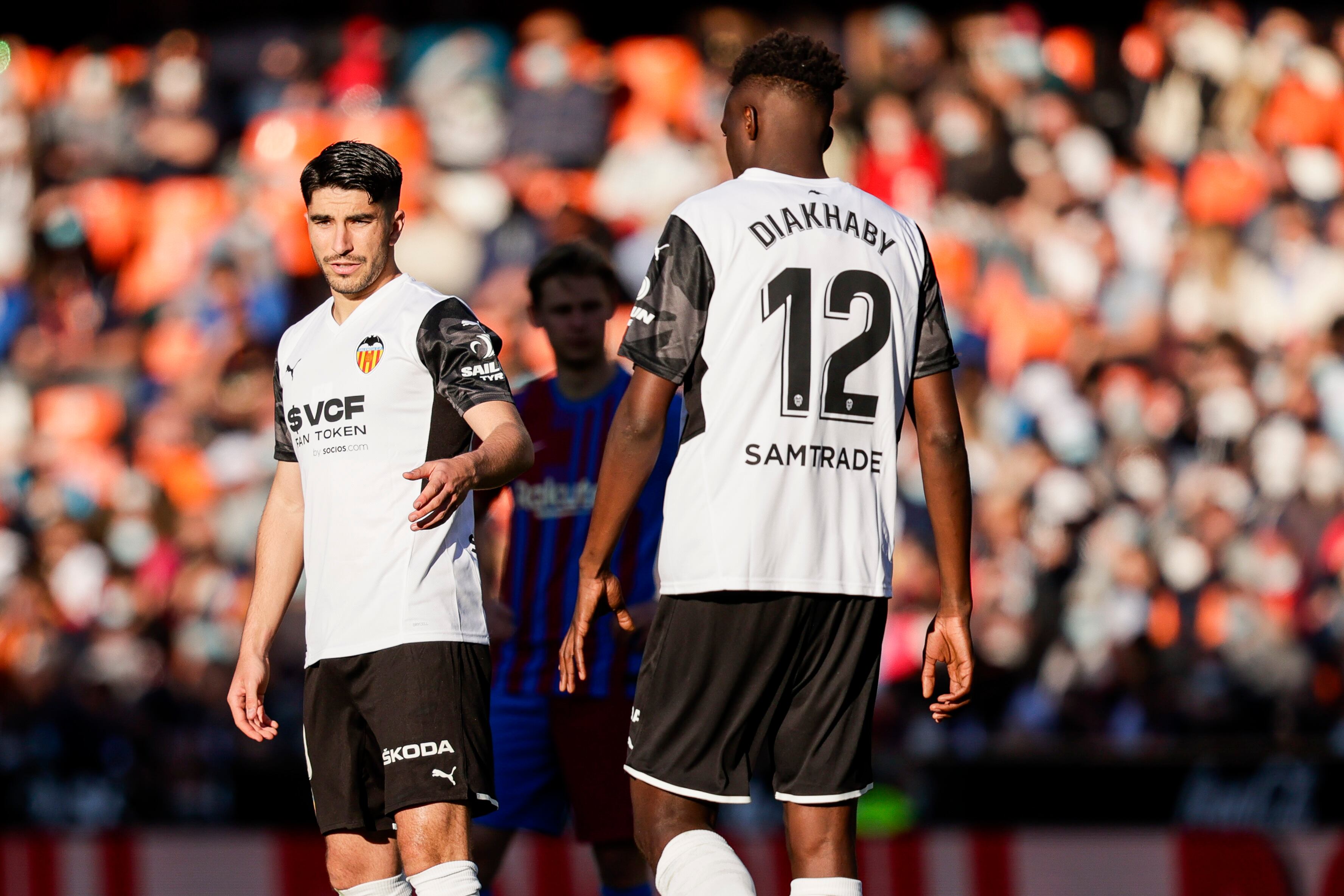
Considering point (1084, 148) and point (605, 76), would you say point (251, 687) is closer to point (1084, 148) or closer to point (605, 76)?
point (1084, 148)

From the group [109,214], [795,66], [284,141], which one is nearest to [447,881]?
[795,66]

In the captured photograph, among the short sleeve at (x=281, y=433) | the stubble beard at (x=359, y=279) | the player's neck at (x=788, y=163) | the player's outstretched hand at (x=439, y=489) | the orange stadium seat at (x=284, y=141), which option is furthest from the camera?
the orange stadium seat at (x=284, y=141)

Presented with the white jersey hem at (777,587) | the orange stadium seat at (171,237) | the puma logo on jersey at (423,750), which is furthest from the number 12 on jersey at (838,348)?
the orange stadium seat at (171,237)

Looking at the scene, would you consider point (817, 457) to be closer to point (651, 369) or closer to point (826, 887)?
point (651, 369)

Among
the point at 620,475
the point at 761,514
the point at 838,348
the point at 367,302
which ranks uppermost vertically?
the point at 367,302

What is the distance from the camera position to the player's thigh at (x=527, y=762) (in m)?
5.43

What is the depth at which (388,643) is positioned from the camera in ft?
13.2

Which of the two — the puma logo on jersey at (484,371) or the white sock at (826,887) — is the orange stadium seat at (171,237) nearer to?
the puma logo on jersey at (484,371)

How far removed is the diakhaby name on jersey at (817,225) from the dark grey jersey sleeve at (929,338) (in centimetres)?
14

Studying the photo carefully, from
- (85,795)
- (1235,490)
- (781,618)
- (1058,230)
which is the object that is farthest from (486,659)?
(1058,230)

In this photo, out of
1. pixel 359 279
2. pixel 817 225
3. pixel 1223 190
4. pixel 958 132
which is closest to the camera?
pixel 817 225

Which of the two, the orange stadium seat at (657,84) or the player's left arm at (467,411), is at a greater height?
the orange stadium seat at (657,84)

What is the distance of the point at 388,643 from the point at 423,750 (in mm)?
277

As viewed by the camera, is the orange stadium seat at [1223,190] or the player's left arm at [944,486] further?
the orange stadium seat at [1223,190]
